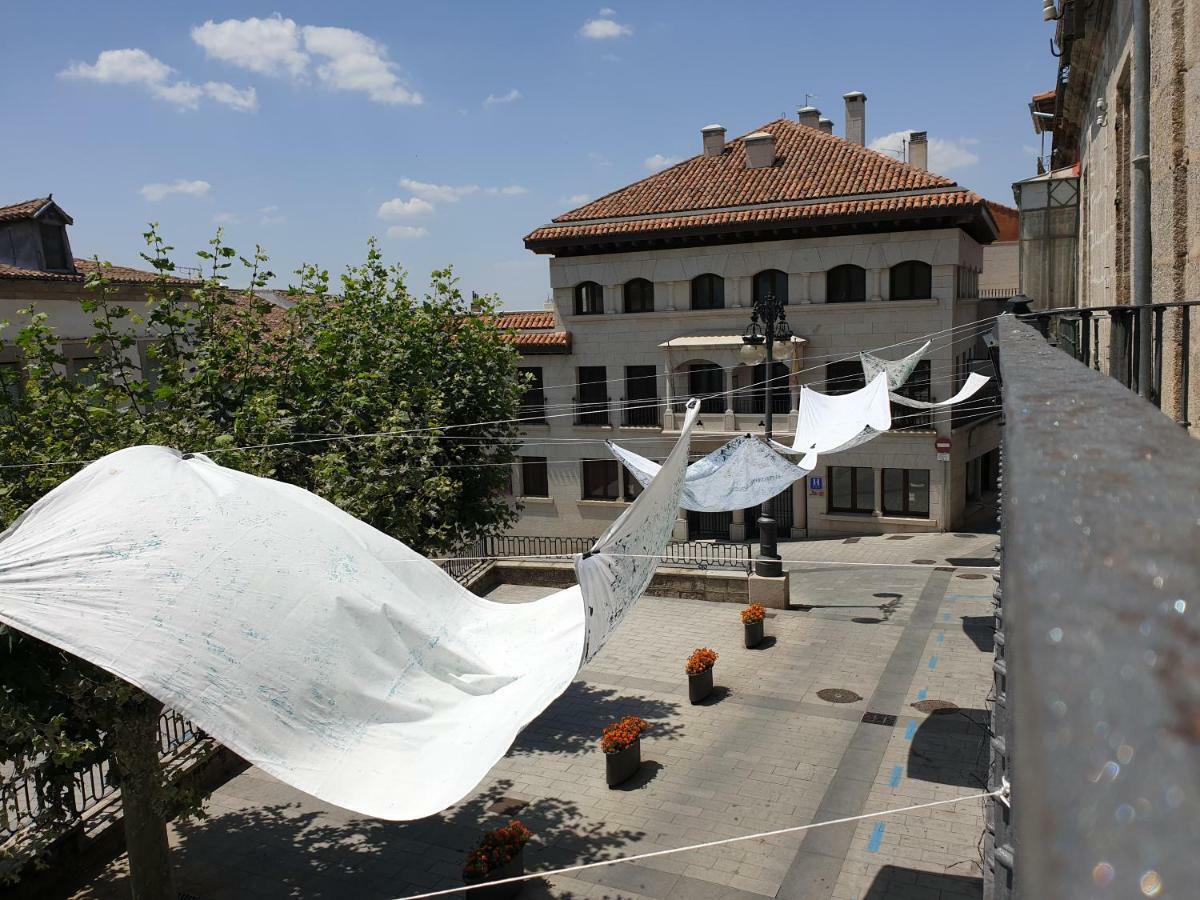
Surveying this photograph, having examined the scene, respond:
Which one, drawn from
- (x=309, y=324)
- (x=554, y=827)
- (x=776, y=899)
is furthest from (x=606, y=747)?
(x=309, y=324)

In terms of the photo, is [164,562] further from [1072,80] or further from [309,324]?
[1072,80]

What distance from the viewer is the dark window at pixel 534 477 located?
115 feet

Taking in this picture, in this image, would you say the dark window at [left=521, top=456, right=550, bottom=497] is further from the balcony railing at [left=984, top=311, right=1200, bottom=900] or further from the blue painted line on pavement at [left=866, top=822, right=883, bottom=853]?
the balcony railing at [left=984, top=311, right=1200, bottom=900]

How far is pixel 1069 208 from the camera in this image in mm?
20469

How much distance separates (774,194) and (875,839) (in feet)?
79.6

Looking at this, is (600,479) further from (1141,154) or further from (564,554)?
(1141,154)

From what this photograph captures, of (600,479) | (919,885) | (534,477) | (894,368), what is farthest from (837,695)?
(534,477)

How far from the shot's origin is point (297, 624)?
6027 mm

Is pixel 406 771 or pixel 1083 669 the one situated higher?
pixel 1083 669

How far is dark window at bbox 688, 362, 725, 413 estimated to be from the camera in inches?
1270

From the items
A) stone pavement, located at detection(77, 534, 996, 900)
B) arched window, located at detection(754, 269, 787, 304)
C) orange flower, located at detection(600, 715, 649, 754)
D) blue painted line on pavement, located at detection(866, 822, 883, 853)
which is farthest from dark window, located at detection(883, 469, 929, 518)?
blue painted line on pavement, located at detection(866, 822, 883, 853)

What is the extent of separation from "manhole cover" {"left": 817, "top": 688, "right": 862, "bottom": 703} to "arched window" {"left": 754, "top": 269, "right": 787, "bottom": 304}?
1793 cm

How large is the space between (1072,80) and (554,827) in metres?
15.2

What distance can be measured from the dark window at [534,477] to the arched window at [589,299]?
5748 millimetres
